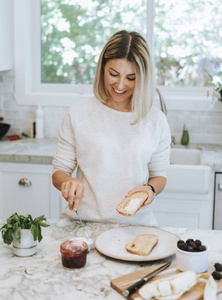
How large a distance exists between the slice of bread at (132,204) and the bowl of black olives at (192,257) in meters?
0.28

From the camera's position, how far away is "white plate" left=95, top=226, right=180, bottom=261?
1.57 m

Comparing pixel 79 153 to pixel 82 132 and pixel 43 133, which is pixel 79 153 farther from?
pixel 43 133

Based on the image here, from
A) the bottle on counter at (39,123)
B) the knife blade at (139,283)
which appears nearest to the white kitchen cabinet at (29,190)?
the bottle on counter at (39,123)

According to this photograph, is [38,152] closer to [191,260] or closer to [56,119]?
[56,119]

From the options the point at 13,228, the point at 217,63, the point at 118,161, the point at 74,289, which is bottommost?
the point at 74,289

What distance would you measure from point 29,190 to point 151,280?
6.18 feet

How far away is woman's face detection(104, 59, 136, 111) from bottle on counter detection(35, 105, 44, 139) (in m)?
1.76

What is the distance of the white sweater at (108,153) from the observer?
200cm

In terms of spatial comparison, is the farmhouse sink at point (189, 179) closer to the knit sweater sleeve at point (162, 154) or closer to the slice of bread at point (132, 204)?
the knit sweater sleeve at point (162, 154)

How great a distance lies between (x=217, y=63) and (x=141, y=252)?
85.2 inches

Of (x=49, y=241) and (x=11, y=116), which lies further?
(x=11, y=116)

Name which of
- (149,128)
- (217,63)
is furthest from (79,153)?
(217,63)

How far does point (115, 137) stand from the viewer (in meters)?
2.02

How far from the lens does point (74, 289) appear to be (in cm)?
138
